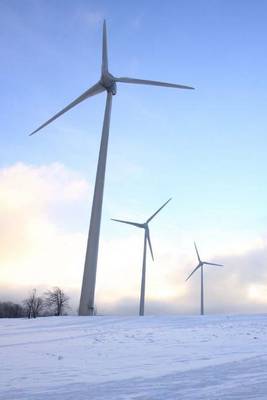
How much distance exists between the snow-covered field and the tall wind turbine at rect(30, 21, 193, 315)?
494 inches

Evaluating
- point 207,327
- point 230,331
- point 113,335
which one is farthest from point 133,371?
point 207,327

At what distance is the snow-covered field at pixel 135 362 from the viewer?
1007 centimetres

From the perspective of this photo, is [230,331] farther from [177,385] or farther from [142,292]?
[142,292]

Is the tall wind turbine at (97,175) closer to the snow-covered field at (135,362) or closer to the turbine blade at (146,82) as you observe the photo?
the turbine blade at (146,82)

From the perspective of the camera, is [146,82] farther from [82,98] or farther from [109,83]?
[82,98]

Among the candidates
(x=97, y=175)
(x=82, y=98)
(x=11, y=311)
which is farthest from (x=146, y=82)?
(x=11, y=311)

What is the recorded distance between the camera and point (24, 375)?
40.8ft

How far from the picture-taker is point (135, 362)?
46.5 feet

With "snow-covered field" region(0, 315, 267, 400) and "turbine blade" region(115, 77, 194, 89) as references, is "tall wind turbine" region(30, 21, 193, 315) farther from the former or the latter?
"snow-covered field" region(0, 315, 267, 400)

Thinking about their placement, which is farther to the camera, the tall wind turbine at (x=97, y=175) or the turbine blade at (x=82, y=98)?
the turbine blade at (x=82, y=98)

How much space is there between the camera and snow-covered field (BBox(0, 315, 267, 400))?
1007 cm

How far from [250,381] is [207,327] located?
46.5ft

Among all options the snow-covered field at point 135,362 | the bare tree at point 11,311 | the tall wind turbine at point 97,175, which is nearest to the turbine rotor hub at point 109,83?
the tall wind turbine at point 97,175

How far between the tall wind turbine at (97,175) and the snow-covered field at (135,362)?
12.5 meters
